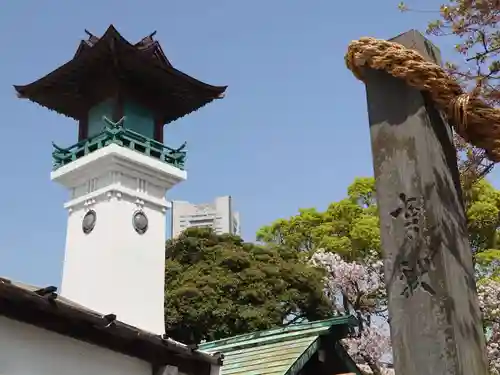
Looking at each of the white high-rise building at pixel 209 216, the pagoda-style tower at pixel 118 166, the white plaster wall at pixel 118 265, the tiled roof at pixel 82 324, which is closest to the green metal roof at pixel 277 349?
the tiled roof at pixel 82 324

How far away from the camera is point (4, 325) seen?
7230 millimetres

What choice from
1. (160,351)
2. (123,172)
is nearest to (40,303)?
(160,351)

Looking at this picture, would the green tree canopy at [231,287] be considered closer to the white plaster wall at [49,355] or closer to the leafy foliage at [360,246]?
the leafy foliage at [360,246]

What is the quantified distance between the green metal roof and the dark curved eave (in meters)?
11.5

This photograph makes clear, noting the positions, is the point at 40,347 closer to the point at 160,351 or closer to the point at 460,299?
the point at 160,351

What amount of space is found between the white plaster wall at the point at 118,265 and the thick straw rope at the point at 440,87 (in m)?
16.8

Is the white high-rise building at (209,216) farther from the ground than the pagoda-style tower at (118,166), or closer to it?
farther from the ground

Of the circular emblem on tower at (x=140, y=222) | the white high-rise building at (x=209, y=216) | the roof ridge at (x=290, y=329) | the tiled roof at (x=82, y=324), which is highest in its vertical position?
the white high-rise building at (x=209, y=216)

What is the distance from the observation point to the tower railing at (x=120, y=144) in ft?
65.6

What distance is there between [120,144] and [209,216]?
2504cm

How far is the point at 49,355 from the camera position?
25.2 feet

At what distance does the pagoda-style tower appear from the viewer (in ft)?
61.9

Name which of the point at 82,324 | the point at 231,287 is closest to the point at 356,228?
the point at 231,287

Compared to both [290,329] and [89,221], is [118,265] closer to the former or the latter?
[89,221]
